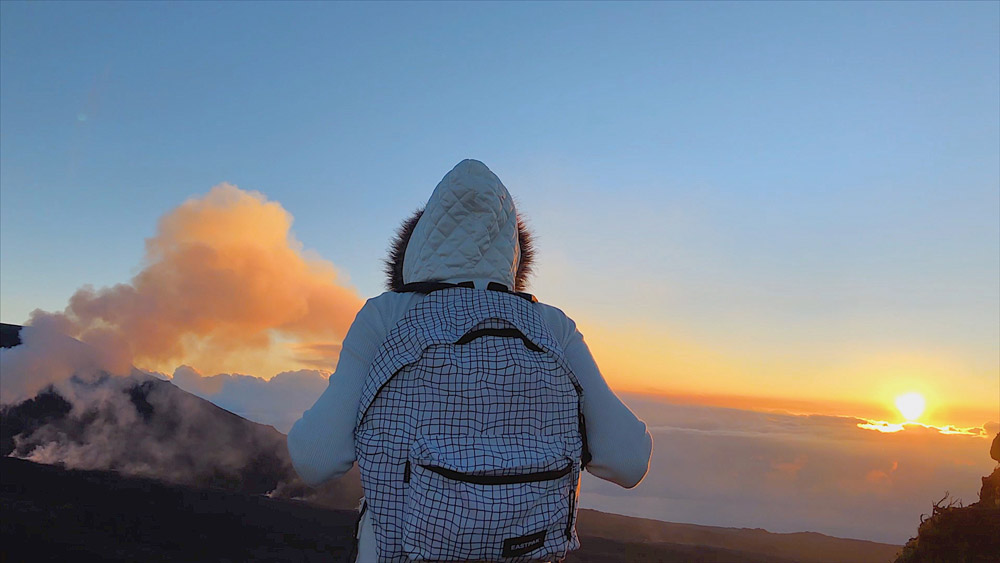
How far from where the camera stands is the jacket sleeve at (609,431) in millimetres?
1771

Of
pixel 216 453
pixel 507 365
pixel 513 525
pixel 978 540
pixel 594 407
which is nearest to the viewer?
pixel 513 525

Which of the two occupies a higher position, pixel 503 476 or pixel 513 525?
pixel 503 476

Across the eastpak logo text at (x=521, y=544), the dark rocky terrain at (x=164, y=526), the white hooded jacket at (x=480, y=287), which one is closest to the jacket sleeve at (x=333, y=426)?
the white hooded jacket at (x=480, y=287)

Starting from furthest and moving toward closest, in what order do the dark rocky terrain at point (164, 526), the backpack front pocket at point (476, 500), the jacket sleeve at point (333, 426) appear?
1. the dark rocky terrain at point (164, 526)
2. the jacket sleeve at point (333, 426)
3. the backpack front pocket at point (476, 500)

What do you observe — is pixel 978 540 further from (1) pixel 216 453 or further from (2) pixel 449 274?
(1) pixel 216 453

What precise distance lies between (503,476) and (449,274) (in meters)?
0.59

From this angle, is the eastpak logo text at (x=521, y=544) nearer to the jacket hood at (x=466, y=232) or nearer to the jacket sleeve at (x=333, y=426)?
the jacket sleeve at (x=333, y=426)

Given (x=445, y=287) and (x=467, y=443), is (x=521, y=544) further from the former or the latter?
(x=445, y=287)

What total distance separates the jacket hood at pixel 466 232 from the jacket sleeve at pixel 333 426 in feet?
1.00

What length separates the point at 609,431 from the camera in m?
1.78

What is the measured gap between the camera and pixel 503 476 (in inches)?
58.1

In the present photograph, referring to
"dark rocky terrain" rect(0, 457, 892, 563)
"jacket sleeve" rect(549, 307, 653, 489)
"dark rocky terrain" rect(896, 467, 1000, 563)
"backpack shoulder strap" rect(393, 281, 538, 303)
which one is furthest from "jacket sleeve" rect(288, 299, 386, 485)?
"dark rocky terrain" rect(0, 457, 892, 563)

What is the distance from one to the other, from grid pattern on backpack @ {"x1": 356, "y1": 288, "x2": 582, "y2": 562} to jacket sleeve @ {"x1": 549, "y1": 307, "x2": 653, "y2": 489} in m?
0.14

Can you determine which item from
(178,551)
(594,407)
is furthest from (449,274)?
(178,551)
